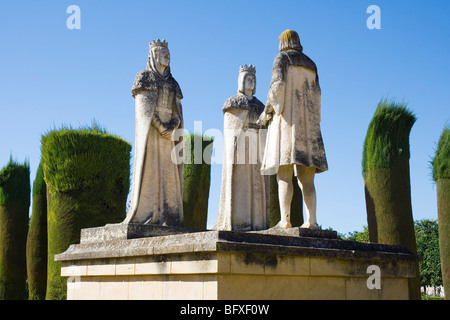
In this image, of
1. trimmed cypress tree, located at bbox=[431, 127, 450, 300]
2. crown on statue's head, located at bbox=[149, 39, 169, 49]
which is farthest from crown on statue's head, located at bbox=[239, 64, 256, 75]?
trimmed cypress tree, located at bbox=[431, 127, 450, 300]

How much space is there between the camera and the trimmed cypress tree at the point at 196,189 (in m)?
18.1

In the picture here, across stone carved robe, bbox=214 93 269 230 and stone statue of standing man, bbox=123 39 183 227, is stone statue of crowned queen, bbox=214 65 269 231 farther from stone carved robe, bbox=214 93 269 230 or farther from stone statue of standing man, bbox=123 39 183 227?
stone statue of standing man, bbox=123 39 183 227

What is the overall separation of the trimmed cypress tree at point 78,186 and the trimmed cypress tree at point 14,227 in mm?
5615

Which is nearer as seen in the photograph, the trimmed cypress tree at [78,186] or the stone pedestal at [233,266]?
the stone pedestal at [233,266]

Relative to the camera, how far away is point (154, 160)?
376 inches

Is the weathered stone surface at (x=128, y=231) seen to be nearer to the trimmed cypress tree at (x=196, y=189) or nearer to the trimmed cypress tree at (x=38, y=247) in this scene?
the trimmed cypress tree at (x=196, y=189)

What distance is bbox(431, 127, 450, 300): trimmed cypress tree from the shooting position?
14273 millimetres

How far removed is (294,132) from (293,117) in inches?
9.6

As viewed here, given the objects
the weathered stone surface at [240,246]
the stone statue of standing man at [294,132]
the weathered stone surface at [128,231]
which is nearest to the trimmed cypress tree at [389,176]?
the weathered stone surface at [240,246]

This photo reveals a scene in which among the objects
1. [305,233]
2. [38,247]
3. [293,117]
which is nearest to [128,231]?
[305,233]

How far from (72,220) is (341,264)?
28.2ft
